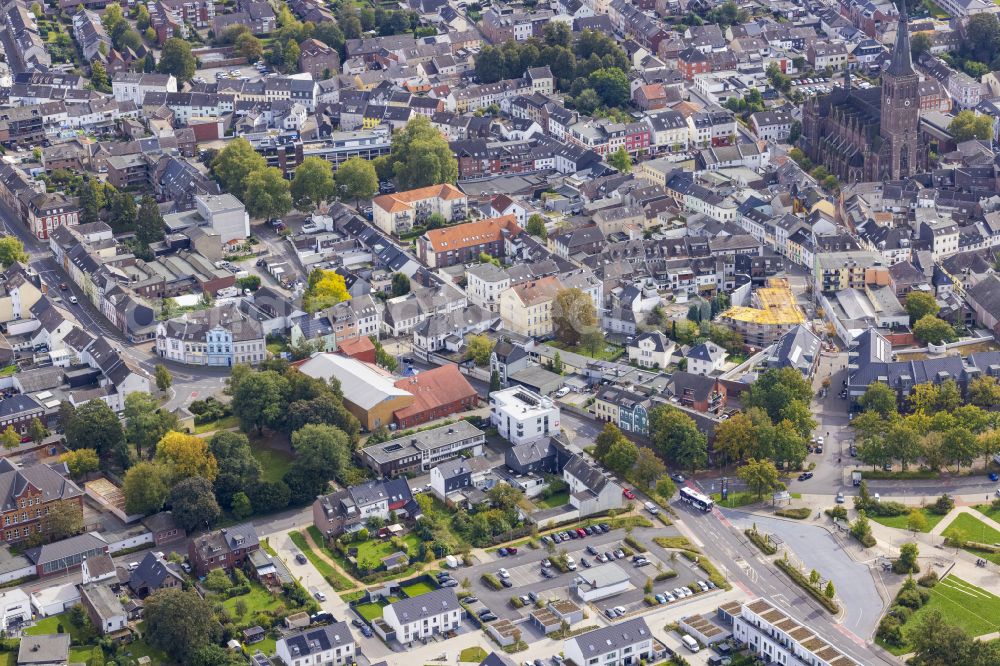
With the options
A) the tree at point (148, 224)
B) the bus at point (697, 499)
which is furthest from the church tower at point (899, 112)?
the tree at point (148, 224)

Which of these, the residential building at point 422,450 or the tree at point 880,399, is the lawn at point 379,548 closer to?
the residential building at point 422,450

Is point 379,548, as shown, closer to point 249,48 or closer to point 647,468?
point 647,468

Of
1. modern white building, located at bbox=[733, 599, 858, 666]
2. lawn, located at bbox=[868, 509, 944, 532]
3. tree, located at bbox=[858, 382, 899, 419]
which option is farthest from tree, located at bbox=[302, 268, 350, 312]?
modern white building, located at bbox=[733, 599, 858, 666]

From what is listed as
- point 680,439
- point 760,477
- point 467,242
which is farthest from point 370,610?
point 467,242

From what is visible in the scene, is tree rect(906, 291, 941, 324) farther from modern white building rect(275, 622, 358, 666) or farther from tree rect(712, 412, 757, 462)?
modern white building rect(275, 622, 358, 666)

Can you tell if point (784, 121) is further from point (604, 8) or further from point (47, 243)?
point (47, 243)
